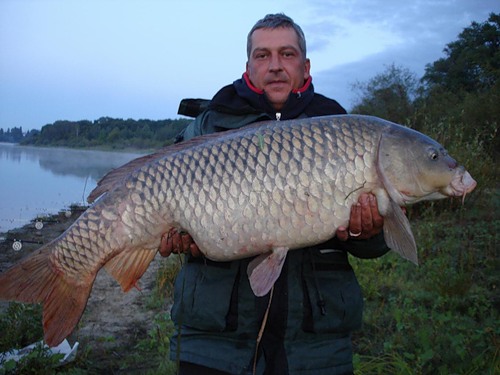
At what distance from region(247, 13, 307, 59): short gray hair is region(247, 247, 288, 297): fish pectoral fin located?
1.02m

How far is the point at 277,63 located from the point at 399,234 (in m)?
0.94

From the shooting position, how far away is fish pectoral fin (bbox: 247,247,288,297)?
1.73m

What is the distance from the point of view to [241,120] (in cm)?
213

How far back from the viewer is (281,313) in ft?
6.08

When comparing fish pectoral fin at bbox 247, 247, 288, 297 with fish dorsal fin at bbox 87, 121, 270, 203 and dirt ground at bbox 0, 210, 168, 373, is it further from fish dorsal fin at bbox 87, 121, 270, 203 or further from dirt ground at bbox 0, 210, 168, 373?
dirt ground at bbox 0, 210, 168, 373

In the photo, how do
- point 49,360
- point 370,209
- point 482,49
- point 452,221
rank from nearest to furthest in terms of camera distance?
point 370,209 → point 49,360 → point 452,221 → point 482,49

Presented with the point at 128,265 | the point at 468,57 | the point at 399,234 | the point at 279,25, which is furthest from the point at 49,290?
the point at 468,57

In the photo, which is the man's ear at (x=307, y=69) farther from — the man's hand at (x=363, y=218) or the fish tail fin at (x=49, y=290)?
the fish tail fin at (x=49, y=290)

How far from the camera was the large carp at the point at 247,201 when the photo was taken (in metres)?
1.74

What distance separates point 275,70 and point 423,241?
321 centimetres

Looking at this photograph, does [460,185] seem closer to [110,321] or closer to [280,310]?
[280,310]

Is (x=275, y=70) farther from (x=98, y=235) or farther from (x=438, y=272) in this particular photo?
(x=438, y=272)

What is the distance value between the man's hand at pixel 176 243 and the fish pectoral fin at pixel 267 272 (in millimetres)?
271

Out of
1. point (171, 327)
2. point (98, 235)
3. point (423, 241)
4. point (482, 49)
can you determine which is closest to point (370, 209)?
point (98, 235)
